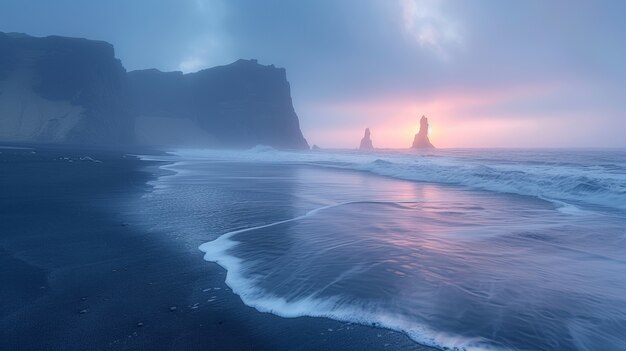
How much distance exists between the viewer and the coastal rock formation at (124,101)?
67250 millimetres

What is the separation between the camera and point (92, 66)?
73625 mm

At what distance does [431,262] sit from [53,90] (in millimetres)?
84981

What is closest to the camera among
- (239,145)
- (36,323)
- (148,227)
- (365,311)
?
(36,323)

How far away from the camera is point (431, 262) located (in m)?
5.68

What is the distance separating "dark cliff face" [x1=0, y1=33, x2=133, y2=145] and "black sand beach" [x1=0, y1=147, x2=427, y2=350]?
72.5m

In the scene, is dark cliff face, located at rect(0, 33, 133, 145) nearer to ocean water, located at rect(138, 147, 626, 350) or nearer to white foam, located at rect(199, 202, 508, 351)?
ocean water, located at rect(138, 147, 626, 350)

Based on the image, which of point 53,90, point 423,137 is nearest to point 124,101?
point 53,90

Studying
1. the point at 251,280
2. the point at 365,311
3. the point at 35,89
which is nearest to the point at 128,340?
the point at 251,280

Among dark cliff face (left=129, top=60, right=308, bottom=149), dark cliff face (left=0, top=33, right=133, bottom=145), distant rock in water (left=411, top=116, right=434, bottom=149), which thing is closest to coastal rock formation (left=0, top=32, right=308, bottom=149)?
dark cliff face (left=0, top=33, right=133, bottom=145)

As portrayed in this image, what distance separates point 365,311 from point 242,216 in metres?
5.94

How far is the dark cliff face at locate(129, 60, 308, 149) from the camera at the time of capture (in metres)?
121

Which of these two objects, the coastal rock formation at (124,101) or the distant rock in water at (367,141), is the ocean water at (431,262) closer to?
the coastal rock formation at (124,101)

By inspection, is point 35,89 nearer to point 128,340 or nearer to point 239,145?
point 239,145

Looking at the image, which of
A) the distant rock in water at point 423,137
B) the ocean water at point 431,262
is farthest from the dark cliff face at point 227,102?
the ocean water at point 431,262
